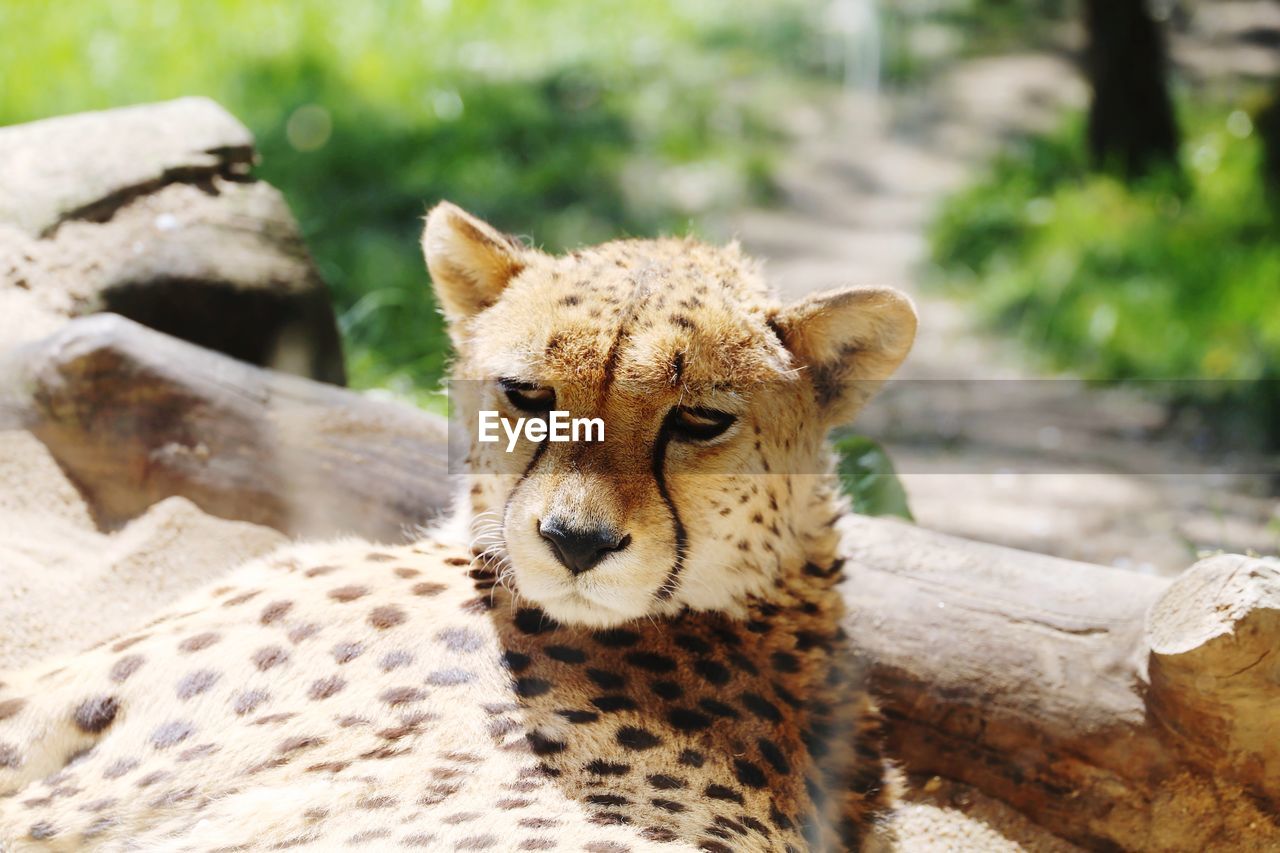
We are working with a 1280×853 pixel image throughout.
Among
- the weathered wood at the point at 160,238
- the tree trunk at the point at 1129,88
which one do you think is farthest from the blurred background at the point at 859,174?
the weathered wood at the point at 160,238

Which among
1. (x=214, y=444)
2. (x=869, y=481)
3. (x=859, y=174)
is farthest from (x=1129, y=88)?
(x=214, y=444)

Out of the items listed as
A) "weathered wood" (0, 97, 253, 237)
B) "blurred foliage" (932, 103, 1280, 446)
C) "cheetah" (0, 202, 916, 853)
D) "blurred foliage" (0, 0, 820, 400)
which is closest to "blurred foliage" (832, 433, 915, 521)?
"cheetah" (0, 202, 916, 853)

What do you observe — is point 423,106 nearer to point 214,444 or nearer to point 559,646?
point 214,444

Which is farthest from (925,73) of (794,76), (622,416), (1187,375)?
(622,416)

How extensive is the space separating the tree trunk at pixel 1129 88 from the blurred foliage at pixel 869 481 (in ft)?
16.1

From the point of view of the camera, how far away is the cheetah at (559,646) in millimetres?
2031

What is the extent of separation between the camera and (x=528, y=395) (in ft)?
7.32

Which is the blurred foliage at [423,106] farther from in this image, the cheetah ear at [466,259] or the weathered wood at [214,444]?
the cheetah ear at [466,259]

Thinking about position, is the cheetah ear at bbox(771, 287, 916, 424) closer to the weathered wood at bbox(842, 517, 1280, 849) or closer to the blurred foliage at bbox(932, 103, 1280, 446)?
the weathered wood at bbox(842, 517, 1280, 849)

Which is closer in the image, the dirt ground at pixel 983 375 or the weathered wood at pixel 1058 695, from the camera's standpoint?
the weathered wood at pixel 1058 695

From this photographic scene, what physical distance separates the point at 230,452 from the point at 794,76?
688cm

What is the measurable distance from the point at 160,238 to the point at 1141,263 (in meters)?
5.04

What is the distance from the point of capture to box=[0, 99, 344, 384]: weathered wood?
3.40 m

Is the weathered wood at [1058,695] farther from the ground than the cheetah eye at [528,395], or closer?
closer
